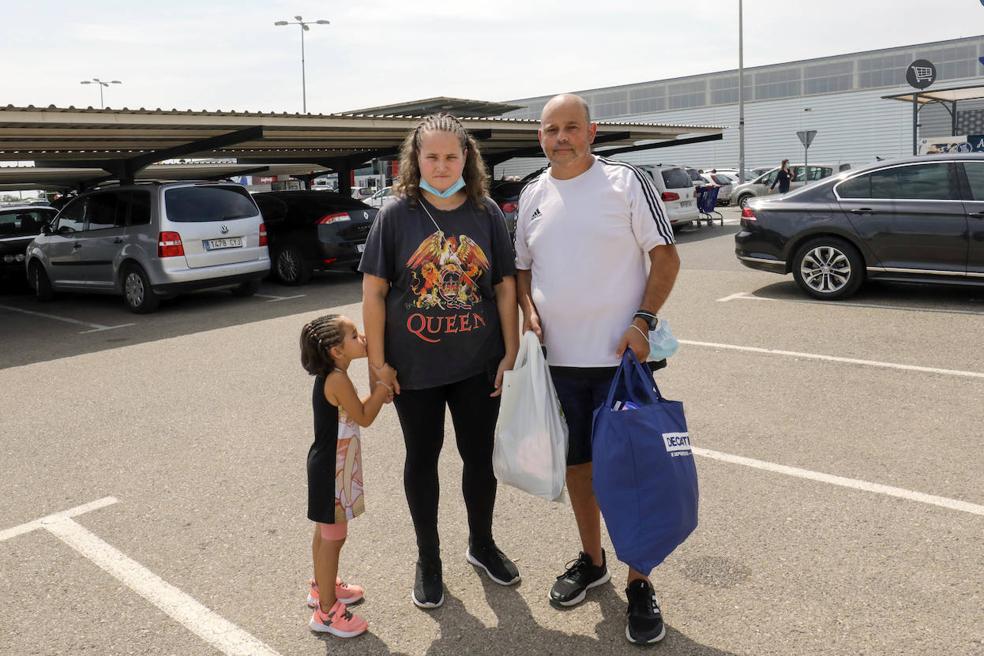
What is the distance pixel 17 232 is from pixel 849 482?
47.9ft

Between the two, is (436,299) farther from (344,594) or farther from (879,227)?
(879,227)

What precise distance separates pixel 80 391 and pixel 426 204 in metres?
4.89

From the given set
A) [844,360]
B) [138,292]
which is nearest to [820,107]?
[138,292]

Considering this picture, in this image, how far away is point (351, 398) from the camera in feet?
9.07

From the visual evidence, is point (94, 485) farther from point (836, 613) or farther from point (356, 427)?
point (836, 613)

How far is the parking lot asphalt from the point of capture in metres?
2.89

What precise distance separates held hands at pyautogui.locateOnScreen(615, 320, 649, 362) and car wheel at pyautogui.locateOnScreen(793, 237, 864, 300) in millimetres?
6934

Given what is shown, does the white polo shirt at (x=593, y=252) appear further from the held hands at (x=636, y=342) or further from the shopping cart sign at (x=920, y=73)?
the shopping cart sign at (x=920, y=73)

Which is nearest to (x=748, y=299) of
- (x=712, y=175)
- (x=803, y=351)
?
(x=803, y=351)

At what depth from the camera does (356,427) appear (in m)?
2.89

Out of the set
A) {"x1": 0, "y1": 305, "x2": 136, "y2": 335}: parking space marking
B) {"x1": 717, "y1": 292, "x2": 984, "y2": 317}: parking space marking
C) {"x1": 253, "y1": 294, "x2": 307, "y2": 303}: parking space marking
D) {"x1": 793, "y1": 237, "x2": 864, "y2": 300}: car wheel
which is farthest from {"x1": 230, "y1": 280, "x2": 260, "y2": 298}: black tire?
{"x1": 793, "y1": 237, "x2": 864, "y2": 300}: car wheel

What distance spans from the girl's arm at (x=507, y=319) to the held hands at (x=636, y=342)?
1.20ft

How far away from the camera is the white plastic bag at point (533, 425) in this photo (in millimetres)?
2834

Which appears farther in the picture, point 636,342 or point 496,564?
point 496,564
